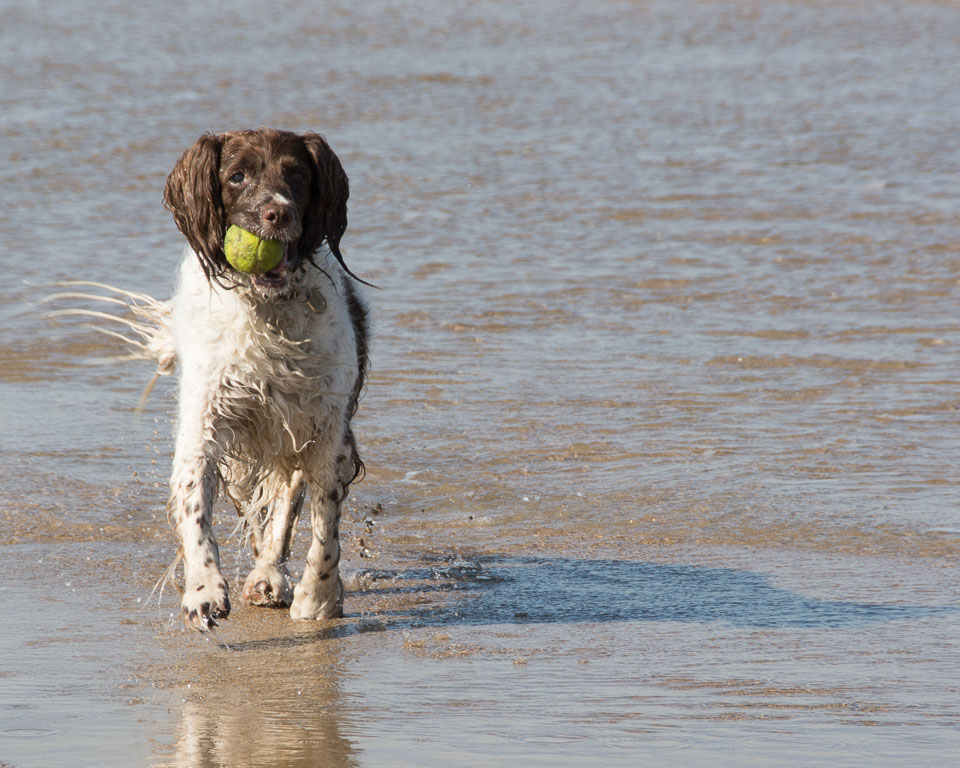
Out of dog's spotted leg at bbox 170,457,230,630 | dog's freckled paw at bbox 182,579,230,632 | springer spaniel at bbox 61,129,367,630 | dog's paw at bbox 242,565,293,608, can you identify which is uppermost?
springer spaniel at bbox 61,129,367,630

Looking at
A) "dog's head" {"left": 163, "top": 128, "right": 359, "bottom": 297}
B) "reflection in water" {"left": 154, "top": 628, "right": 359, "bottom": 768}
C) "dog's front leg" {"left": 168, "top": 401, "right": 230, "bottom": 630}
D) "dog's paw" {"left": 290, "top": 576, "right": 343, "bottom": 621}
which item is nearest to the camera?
"reflection in water" {"left": 154, "top": 628, "right": 359, "bottom": 768}

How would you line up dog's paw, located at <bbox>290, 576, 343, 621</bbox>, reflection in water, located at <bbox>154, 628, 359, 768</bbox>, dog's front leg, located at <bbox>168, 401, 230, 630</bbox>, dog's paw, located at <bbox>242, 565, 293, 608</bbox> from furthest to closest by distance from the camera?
dog's paw, located at <bbox>242, 565, 293, 608</bbox>, dog's paw, located at <bbox>290, 576, 343, 621</bbox>, dog's front leg, located at <bbox>168, 401, 230, 630</bbox>, reflection in water, located at <bbox>154, 628, 359, 768</bbox>

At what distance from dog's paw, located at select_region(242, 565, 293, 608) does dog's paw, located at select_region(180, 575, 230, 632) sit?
0.67 m

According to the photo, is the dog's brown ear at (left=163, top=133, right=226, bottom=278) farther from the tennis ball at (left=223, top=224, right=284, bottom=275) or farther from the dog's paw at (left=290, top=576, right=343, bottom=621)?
the dog's paw at (left=290, top=576, right=343, bottom=621)

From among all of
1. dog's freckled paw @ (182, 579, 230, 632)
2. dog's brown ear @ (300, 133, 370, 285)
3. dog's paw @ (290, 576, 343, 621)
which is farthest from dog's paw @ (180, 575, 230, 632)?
dog's brown ear @ (300, 133, 370, 285)

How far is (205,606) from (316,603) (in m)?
0.55

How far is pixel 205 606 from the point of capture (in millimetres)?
4312

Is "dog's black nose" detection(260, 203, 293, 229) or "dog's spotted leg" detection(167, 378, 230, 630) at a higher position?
"dog's black nose" detection(260, 203, 293, 229)

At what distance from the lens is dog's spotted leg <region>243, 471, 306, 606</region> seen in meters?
5.04

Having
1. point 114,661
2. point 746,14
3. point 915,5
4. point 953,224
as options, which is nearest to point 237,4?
point 746,14

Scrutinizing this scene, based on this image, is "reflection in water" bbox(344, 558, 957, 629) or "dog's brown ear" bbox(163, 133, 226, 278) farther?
"reflection in water" bbox(344, 558, 957, 629)

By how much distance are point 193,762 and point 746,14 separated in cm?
1996

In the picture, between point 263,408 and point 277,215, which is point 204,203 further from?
point 263,408

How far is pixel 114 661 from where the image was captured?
423 centimetres
